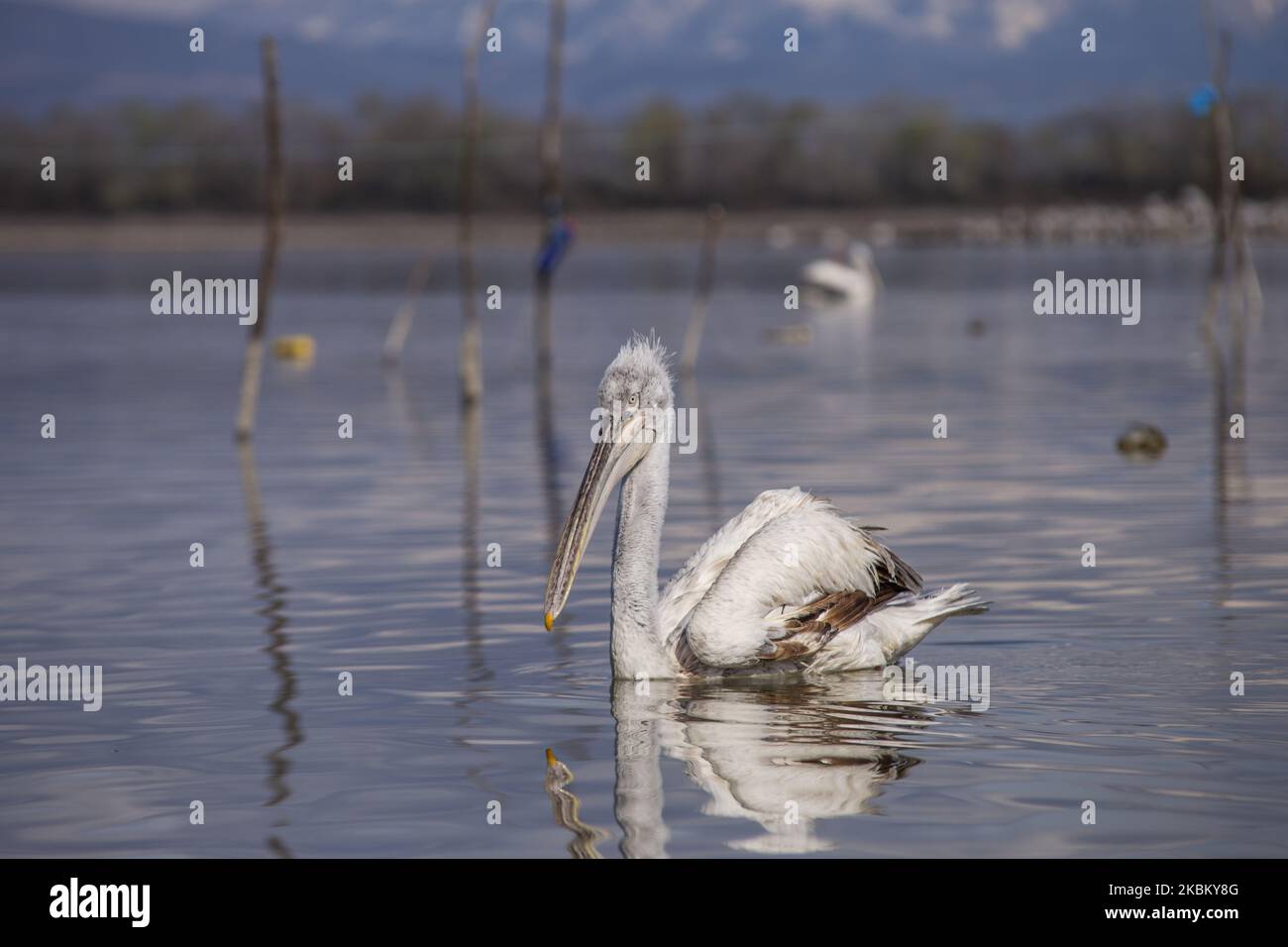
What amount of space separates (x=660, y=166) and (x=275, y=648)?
155 m

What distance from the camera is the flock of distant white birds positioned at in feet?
31.9

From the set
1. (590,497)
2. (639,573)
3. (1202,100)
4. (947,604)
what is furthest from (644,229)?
(590,497)

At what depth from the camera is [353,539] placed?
1503 centimetres

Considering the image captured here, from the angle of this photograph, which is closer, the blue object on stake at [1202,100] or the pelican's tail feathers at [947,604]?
the pelican's tail feathers at [947,604]

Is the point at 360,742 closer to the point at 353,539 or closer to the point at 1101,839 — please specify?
the point at 1101,839

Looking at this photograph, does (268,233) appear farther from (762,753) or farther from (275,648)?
(762,753)

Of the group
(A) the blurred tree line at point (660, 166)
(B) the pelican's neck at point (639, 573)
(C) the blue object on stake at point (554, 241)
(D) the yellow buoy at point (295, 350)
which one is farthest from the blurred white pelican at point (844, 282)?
(A) the blurred tree line at point (660, 166)

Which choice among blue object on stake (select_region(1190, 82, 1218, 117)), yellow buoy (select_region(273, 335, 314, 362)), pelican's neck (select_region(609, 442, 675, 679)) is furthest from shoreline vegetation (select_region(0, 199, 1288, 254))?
pelican's neck (select_region(609, 442, 675, 679))

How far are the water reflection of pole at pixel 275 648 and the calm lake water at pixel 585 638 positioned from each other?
1.5 inches

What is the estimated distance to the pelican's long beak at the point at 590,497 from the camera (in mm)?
9391

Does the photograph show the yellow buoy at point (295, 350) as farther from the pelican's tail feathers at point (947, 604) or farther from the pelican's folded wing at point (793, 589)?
the pelican's folded wing at point (793, 589)

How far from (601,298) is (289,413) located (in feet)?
114
